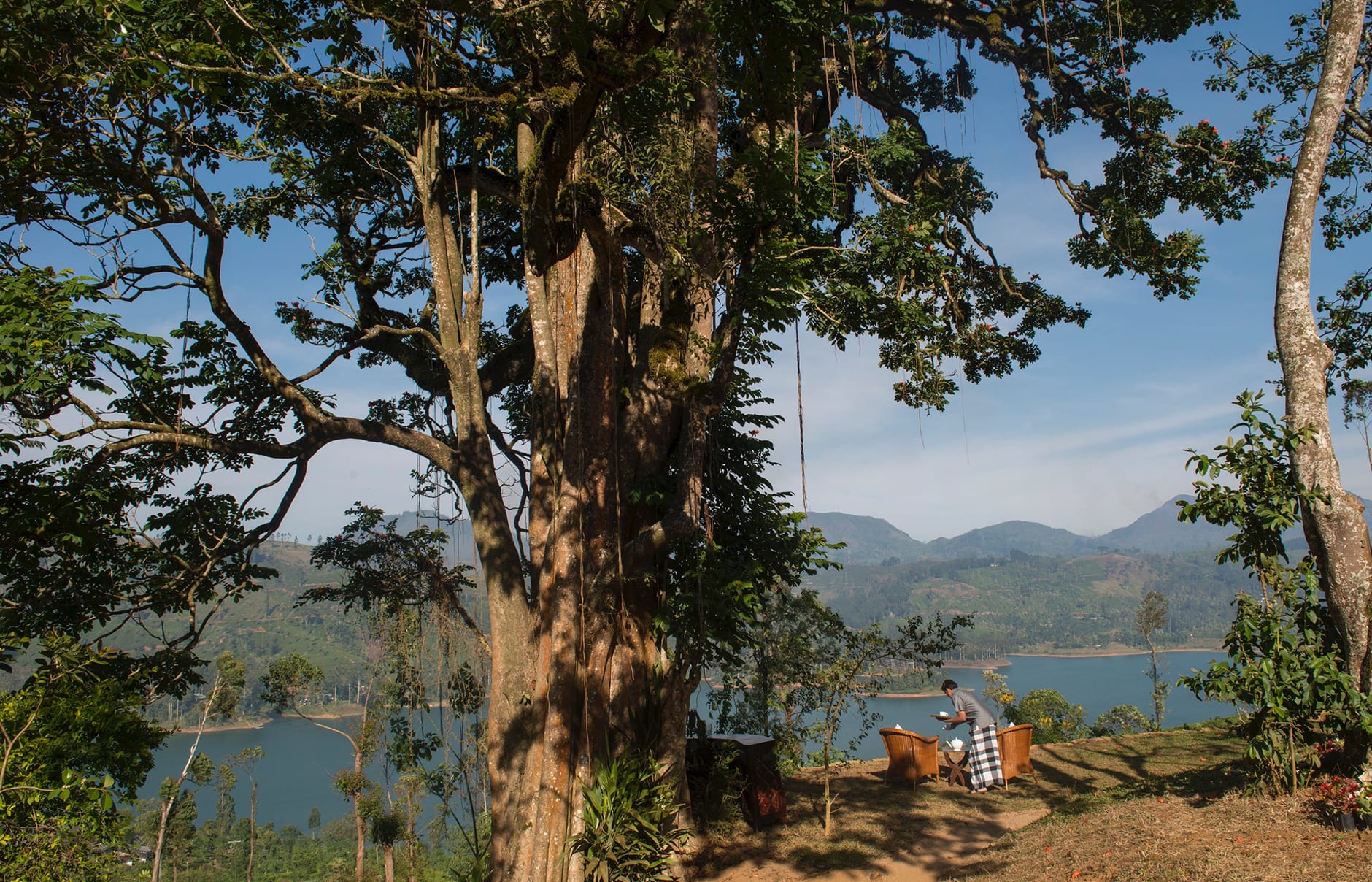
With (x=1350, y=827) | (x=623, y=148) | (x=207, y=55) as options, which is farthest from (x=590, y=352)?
(x=1350, y=827)

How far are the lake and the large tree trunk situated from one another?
155 feet

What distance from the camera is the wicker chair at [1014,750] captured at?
8242 mm

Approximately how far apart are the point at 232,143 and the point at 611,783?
6956 millimetres

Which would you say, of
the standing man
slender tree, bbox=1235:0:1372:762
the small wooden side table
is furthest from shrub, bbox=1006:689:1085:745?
slender tree, bbox=1235:0:1372:762

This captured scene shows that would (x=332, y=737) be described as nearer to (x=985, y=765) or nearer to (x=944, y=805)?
(x=985, y=765)

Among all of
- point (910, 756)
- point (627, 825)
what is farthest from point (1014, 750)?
point (627, 825)

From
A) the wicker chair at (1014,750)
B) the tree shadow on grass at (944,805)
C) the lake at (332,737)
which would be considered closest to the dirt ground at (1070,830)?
the tree shadow on grass at (944,805)

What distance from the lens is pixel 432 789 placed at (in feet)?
33.6

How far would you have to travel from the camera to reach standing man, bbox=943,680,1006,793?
320 inches

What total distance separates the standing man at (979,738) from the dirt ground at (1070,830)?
233mm

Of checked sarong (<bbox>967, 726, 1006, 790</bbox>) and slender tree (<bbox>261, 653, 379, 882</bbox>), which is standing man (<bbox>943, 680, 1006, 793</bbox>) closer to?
checked sarong (<bbox>967, 726, 1006, 790</bbox>)

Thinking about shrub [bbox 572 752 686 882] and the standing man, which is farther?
the standing man

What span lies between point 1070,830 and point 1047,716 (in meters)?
11.4

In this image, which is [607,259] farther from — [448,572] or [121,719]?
[448,572]
